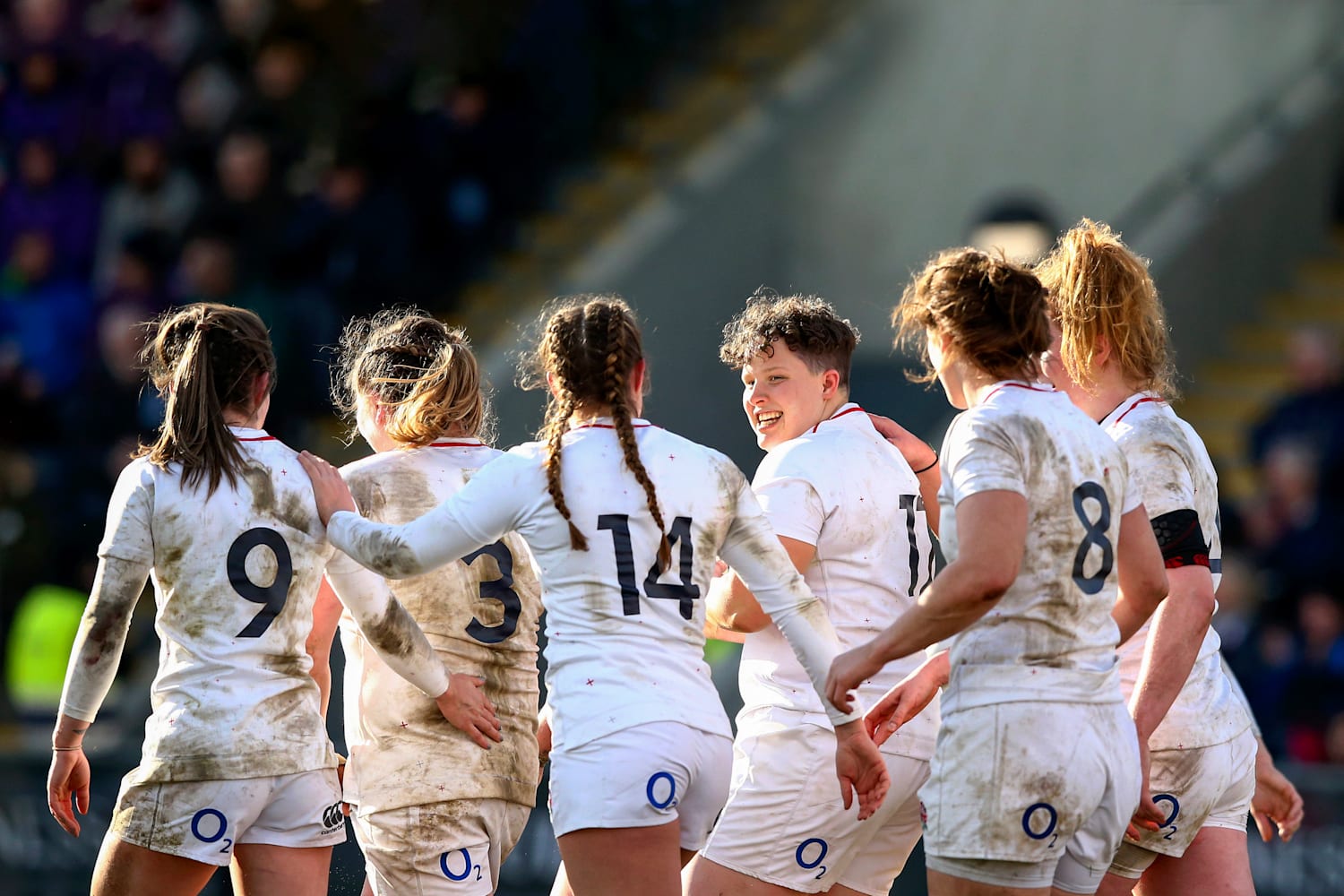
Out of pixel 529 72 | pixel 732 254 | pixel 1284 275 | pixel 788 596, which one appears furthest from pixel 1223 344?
pixel 788 596

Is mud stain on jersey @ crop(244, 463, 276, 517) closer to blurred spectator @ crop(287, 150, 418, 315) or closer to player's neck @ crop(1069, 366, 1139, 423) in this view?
player's neck @ crop(1069, 366, 1139, 423)

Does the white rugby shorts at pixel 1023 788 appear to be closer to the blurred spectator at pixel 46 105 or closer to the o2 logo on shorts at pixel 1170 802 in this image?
the o2 logo on shorts at pixel 1170 802

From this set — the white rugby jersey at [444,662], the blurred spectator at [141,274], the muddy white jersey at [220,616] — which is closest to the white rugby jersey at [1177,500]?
the white rugby jersey at [444,662]

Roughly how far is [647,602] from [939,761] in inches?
27.9

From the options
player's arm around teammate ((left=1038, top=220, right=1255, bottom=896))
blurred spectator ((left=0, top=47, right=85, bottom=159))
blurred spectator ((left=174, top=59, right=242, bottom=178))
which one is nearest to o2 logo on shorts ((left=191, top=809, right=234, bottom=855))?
player's arm around teammate ((left=1038, top=220, right=1255, bottom=896))

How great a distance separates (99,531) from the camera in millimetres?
9812

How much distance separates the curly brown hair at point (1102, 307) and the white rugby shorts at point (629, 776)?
136cm

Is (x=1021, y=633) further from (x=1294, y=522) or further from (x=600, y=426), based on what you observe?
(x=1294, y=522)

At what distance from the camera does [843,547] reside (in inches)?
168

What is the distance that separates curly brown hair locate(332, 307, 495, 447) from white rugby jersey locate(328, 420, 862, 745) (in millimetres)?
547

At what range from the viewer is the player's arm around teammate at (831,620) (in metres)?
4.20

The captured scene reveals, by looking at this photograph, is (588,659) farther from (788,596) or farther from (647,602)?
(788,596)

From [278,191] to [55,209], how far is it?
1.66m

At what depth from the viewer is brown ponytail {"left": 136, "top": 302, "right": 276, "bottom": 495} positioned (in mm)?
3934
